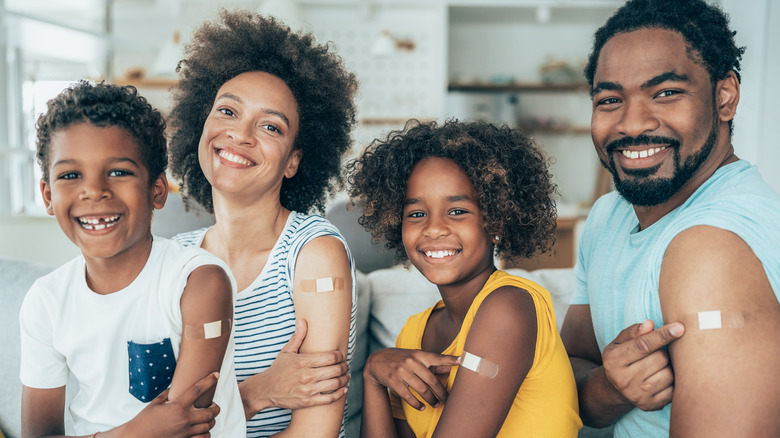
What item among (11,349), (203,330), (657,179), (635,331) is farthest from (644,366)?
(11,349)

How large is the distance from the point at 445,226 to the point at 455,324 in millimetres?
209

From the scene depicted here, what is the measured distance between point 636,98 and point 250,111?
76cm

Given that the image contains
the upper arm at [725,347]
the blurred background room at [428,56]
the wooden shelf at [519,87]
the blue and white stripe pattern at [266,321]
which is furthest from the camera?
the wooden shelf at [519,87]

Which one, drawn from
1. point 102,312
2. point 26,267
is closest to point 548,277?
point 102,312

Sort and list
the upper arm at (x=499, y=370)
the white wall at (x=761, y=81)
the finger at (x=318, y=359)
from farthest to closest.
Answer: the white wall at (x=761, y=81)
the finger at (x=318, y=359)
the upper arm at (x=499, y=370)

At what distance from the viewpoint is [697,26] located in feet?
3.68

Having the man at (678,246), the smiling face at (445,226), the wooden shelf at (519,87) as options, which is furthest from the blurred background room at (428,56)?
the man at (678,246)

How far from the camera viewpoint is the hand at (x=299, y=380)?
3.87 feet

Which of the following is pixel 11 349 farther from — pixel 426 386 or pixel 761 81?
pixel 761 81

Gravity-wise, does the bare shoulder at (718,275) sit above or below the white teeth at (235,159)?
below

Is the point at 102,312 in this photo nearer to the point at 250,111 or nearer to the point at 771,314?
the point at 250,111

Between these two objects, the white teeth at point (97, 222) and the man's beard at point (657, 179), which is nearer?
the white teeth at point (97, 222)

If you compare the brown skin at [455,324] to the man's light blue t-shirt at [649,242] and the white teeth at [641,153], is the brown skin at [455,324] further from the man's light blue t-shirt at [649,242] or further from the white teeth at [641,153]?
the white teeth at [641,153]

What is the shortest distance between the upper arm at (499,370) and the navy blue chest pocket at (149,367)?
466mm
